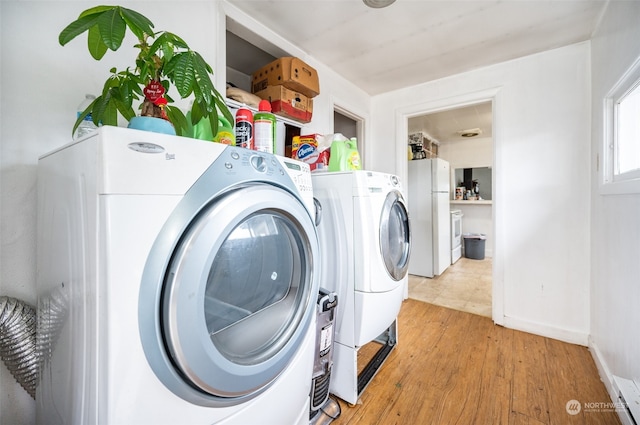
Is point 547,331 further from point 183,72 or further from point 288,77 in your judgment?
point 183,72

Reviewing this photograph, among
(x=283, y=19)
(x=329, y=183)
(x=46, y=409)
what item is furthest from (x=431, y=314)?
(x=283, y=19)

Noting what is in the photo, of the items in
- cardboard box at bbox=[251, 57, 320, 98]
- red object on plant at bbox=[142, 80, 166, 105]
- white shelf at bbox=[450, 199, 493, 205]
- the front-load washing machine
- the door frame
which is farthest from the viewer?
white shelf at bbox=[450, 199, 493, 205]

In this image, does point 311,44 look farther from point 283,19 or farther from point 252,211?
point 252,211

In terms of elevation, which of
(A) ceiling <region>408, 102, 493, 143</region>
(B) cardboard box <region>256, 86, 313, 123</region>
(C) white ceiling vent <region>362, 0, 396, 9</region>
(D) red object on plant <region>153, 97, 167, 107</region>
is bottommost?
(D) red object on plant <region>153, 97, 167, 107</region>

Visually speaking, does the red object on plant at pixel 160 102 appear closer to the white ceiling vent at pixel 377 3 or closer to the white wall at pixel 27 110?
the white wall at pixel 27 110

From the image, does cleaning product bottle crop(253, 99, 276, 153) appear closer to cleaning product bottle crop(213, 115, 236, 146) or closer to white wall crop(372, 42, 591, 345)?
cleaning product bottle crop(213, 115, 236, 146)

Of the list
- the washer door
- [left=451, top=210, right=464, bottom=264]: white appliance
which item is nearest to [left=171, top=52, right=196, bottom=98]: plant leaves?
the washer door

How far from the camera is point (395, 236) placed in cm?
153

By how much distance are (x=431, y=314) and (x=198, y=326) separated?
2307 millimetres

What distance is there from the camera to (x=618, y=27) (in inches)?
53.0

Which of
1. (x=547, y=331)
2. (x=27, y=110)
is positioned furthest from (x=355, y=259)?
(x=547, y=331)

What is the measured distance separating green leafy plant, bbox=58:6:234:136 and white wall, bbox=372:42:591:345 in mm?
2353

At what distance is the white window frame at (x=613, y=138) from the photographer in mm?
1274

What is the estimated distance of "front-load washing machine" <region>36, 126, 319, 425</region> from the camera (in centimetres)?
48
